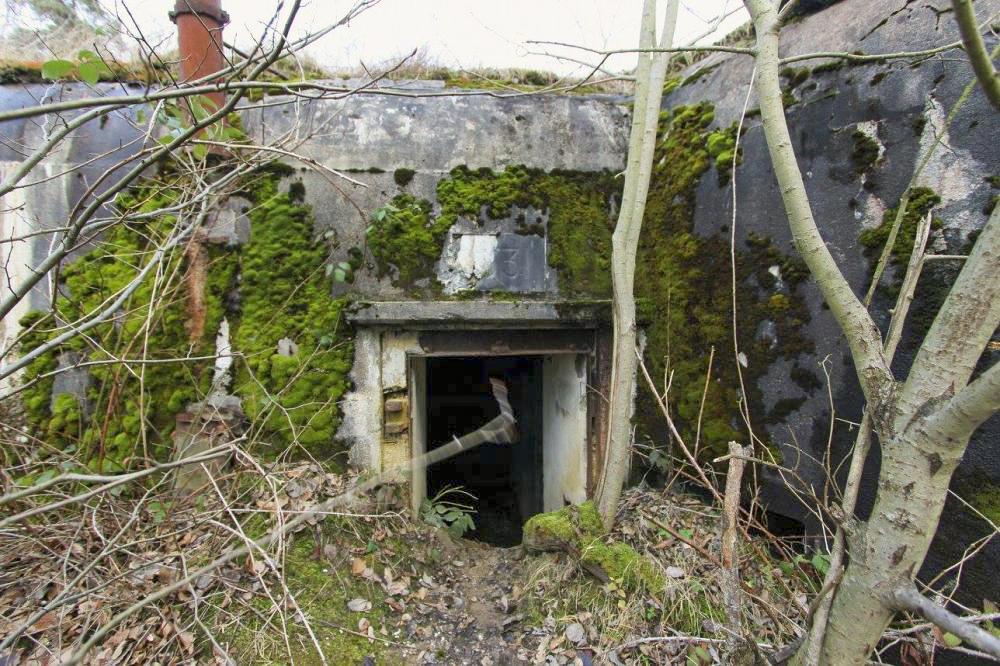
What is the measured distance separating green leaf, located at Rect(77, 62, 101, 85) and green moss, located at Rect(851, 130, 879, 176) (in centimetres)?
300

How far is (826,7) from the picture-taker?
114 inches

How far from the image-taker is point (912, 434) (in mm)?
1479

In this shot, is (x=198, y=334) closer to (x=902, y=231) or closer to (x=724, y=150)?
(x=724, y=150)

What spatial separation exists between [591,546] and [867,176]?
2341 mm

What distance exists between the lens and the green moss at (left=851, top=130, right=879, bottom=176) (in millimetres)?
2326

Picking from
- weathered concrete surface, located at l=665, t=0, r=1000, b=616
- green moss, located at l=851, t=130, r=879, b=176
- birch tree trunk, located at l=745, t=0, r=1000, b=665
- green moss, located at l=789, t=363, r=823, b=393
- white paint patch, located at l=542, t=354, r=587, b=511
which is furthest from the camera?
white paint patch, located at l=542, t=354, r=587, b=511

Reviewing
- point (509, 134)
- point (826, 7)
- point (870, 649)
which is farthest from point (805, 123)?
point (870, 649)

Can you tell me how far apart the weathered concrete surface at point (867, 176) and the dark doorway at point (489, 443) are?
3.02 meters

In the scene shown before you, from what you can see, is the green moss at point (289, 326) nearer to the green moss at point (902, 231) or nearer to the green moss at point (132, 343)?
the green moss at point (132, 343)

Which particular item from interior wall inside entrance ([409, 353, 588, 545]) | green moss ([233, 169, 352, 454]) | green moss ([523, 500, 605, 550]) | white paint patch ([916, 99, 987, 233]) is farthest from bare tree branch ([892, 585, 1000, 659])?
green moss ([233, 169, 352, 454])

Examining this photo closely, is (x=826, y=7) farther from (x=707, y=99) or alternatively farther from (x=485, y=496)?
(x=485, y=496)

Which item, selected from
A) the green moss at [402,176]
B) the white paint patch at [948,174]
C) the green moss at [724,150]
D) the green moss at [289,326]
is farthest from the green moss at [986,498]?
the green moss at [402,176]

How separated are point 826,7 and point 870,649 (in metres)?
3.29

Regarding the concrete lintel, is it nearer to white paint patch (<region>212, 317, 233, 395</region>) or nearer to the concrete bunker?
the concrete bunker
